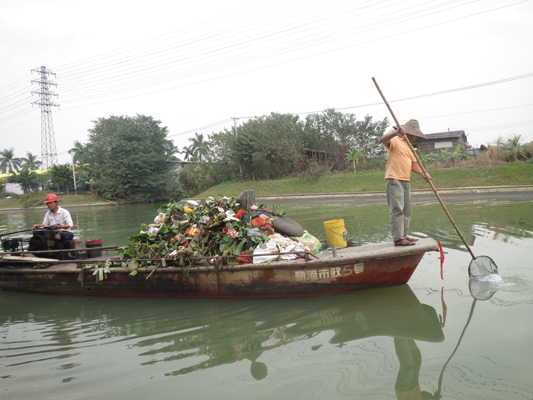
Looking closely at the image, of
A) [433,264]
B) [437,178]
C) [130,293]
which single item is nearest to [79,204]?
[437,178]

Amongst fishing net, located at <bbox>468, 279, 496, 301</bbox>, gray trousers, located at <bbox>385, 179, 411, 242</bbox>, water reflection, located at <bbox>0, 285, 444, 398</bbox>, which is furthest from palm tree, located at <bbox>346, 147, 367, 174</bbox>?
water reflection, located at <bbox>0, 285, 444, 398</bbox>

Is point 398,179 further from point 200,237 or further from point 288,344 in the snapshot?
point 200,237

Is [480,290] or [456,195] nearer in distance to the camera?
[480,290]

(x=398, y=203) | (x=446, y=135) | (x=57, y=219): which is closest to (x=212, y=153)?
(x=446, y=135)

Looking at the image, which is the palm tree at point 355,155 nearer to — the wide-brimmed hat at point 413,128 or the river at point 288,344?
the river at point 288,344

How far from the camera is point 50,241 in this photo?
6828 mm

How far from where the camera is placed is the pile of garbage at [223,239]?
521 cm

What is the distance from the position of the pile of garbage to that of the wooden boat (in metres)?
0.17

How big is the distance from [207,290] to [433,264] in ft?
12.9

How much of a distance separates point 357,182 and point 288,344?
22.2m

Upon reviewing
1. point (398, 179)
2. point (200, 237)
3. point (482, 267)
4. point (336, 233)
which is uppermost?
point (398, 179)

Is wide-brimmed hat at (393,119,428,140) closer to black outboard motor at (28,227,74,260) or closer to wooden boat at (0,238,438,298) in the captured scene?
wooden boat at (0,238,438,298)

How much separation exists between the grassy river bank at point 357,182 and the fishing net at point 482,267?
13.2 m

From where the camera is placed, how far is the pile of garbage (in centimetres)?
521
